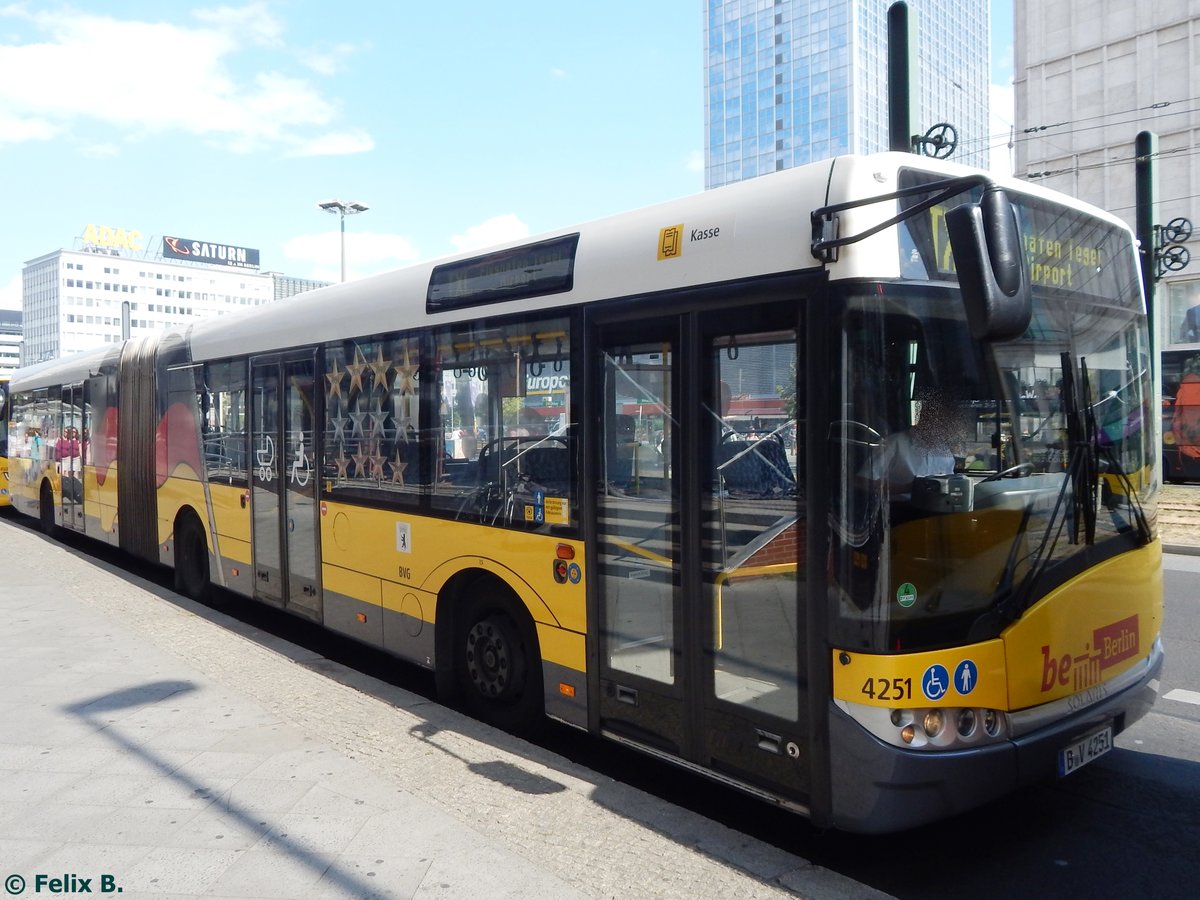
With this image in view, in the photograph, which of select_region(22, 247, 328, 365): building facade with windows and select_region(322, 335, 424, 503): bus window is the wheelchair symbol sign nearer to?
select_region(322, 335, 424, 503): bus window

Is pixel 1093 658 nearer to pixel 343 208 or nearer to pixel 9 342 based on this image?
pixel 343 208

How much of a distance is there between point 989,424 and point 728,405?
1.09 metres

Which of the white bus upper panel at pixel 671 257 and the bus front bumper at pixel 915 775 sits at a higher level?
the white bus upper panel at pixel 671 257

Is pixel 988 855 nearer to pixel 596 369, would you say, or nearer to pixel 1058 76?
pixel 596 369

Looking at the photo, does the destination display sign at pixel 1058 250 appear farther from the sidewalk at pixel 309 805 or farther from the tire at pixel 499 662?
the tire at pixel 499 662

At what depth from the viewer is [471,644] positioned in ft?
20.2

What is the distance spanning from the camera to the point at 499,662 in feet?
19.5

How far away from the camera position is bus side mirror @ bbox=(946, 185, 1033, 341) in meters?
3.37

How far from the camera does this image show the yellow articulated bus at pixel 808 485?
3830mm

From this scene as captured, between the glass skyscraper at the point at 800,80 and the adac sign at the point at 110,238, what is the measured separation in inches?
3039

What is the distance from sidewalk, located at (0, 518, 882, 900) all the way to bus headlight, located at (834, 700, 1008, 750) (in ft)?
1.96

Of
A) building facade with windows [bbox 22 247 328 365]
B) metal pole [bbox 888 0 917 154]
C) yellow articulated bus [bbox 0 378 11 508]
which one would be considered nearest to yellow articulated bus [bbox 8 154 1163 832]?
metal pole [bbox 888 0 917 154]

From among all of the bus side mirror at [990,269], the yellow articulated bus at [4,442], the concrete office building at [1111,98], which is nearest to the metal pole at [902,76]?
the bus side mirror at [990,269]

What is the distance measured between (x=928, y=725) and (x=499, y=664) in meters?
2.82
